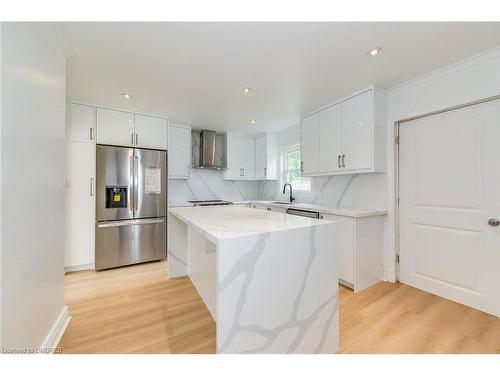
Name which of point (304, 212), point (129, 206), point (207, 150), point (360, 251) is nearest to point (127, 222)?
point (129, 206)

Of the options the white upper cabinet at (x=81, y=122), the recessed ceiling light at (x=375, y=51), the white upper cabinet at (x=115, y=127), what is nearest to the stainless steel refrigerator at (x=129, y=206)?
the white upper cabinet at (x=115, y=127)

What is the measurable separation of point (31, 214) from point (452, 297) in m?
3.42

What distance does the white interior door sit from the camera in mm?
1810

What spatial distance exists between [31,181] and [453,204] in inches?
130

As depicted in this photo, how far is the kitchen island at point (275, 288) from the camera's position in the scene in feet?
3.42

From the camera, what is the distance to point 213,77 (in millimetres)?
2156

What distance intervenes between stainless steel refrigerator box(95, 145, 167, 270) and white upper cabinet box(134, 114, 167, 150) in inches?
4.9

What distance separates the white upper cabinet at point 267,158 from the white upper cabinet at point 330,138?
1.37m

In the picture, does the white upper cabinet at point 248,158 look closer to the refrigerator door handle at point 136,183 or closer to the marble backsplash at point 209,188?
the marble backsplash at point 209,188

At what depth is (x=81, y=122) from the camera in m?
2.79

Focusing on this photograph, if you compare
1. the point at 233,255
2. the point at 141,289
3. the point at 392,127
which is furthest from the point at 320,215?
the point at 141,289

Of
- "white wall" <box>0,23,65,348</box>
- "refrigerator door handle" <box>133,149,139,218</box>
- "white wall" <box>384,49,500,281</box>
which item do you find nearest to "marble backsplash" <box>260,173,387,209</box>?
"white wall" <box>384,49,500,281</box>
